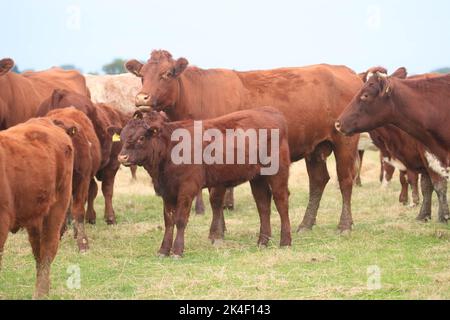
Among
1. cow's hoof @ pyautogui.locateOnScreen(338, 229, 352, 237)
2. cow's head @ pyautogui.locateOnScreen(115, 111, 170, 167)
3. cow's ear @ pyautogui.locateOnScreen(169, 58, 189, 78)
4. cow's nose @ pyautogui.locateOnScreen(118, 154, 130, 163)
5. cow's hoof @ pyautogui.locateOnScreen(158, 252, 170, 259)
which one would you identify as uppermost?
cow's ear @ pyautogui.locateOnScreen(169, 58, 189, 78)

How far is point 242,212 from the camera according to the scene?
13.8 m

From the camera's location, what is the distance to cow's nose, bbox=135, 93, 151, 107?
10695 mm

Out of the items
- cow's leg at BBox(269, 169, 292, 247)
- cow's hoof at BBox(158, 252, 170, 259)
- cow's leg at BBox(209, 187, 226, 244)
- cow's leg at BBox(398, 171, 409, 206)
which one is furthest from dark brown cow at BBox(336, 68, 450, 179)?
cow's leg at BBox(398, 171, 409, 206)

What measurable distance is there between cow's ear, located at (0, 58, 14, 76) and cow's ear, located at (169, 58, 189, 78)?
2239mm

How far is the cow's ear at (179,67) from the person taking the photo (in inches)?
433

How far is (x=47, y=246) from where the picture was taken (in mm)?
7535

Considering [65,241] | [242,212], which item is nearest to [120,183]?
[242,212]

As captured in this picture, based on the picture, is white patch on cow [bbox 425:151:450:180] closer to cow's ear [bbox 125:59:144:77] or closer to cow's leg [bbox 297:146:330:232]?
cow's leg [bbox 297:146:330:232]

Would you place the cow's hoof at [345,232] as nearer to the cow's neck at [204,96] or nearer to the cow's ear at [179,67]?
the cow's neck at [204,96]

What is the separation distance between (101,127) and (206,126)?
9.08 feet

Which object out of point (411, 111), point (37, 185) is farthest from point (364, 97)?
point (37, 185)

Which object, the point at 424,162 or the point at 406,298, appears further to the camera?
the point at 424,162
